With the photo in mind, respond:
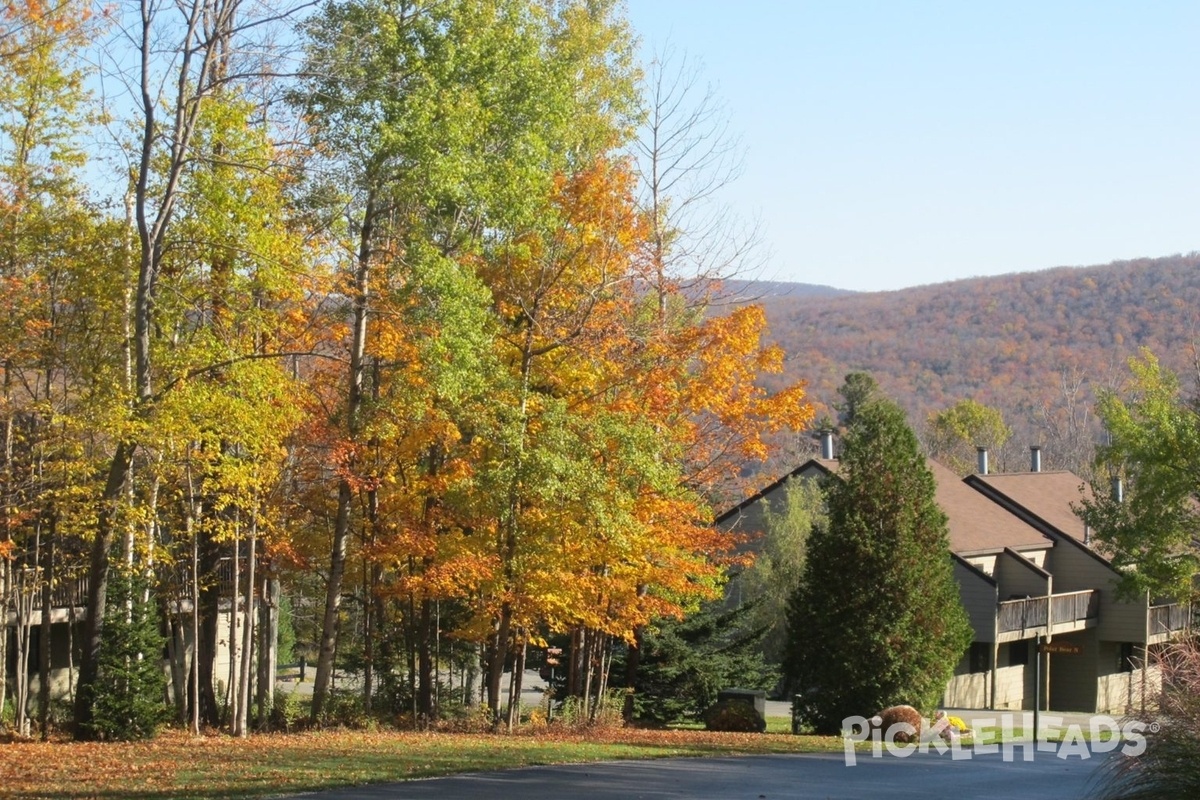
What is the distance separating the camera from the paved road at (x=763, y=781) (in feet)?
46.2

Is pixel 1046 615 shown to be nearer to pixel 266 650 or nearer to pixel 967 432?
pixel 266 650

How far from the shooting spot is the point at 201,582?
71.1 ft

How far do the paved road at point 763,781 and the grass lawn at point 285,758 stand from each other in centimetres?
68

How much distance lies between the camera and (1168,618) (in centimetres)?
4269

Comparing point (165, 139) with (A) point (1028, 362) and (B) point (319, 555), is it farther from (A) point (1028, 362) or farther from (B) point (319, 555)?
(A) point (1028, 362)

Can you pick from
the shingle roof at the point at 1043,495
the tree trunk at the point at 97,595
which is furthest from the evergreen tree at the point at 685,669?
the shingle roof at the point at 1043,495

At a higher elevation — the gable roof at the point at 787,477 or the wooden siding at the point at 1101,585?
the gable roof at the point at 787,477

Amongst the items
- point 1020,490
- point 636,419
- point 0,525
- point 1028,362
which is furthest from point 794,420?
point 1028,362

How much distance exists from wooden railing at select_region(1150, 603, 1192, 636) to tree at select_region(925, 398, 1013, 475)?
34.3 m

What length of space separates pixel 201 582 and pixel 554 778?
8869 mm

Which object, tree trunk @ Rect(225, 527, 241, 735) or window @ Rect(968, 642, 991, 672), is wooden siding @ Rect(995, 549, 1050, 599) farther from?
tree trunk @ Rect(225, 527, 241, 735)

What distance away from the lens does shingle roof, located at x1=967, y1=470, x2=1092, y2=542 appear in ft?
148

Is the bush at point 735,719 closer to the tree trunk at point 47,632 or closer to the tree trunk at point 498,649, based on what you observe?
the tree trunk at point 498,649

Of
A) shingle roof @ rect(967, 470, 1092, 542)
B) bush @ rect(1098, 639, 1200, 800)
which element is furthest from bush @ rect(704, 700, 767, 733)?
shingle roof @ rect(967, 470, 1092, 542)
